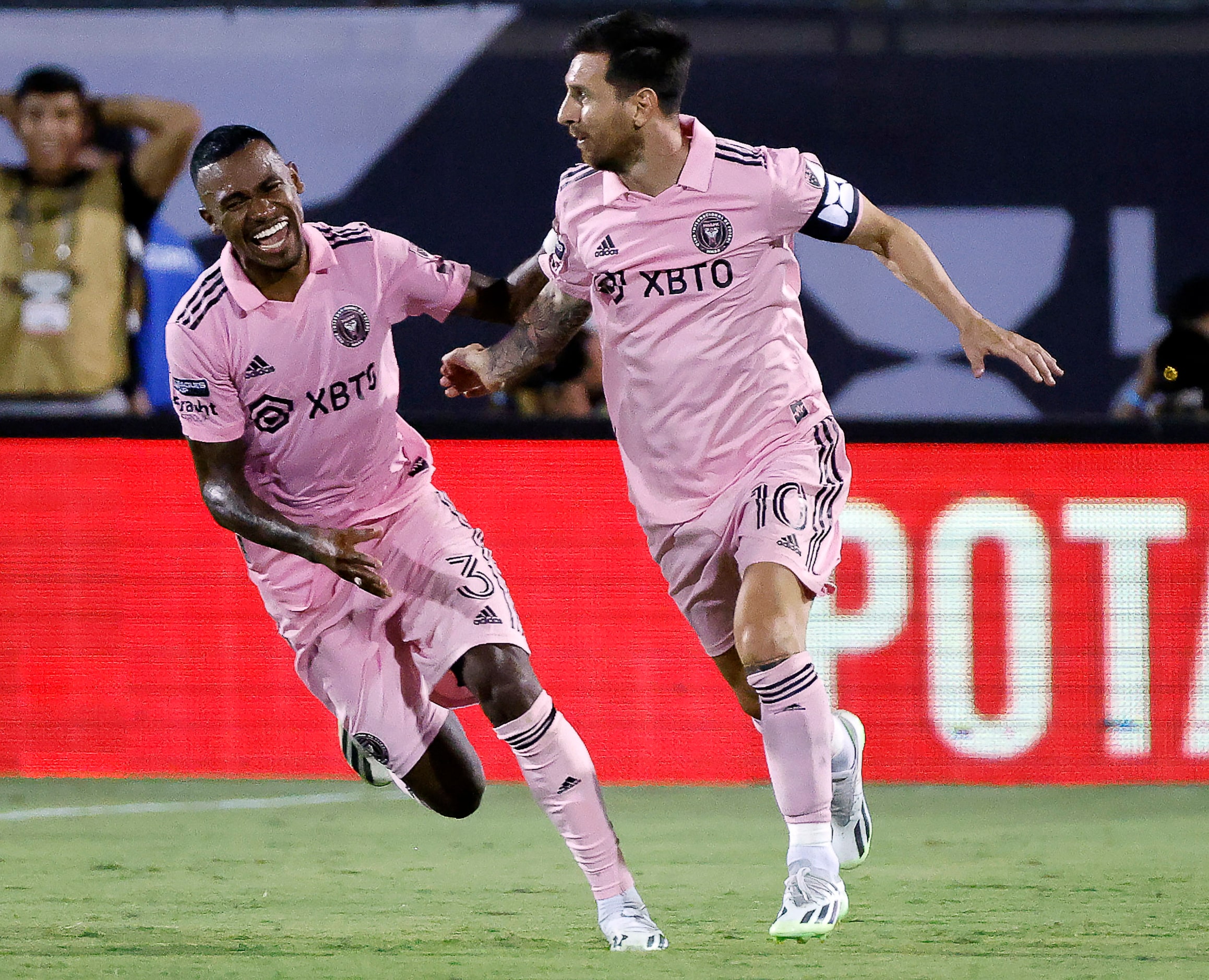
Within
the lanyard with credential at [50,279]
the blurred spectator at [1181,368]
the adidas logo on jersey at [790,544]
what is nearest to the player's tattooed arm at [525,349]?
the adidas logo on jersey at [790,544]

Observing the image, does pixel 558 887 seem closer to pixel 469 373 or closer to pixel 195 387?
pixel 469 373

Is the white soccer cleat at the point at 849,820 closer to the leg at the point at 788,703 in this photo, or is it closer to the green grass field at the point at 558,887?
the green grass field at the point at 558,887

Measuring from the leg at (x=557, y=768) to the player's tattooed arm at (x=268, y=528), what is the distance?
1.26 feet

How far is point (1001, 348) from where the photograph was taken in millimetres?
4637

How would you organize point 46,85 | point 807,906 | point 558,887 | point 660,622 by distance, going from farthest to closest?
point 46,85 → point 660,622 → point 558,887 → point 807,906

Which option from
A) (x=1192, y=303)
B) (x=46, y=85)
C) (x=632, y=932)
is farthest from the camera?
(x=46, y=85)

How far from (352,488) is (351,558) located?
0.57 meters

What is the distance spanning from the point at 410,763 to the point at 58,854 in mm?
1601

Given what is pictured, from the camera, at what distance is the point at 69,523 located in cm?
806

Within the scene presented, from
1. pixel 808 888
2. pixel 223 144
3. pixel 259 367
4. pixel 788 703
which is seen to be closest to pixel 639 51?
pixel 223 144

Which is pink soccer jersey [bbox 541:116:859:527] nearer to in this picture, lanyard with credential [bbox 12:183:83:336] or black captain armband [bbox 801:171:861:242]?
black captain armband [bbox 801:171:861:242]

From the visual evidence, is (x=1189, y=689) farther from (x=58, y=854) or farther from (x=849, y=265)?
(x=58, y=854)

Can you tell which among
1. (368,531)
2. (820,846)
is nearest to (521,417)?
(368,531)

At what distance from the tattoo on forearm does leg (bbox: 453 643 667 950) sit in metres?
0.76
